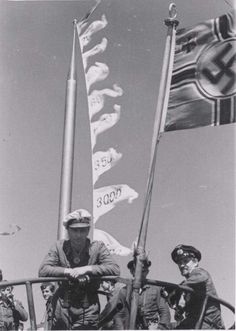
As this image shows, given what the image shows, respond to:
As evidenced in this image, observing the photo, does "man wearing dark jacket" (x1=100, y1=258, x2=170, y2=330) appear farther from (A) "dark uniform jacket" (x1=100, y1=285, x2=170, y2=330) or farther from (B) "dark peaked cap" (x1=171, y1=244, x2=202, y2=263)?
(B) "dark peaked cap" (x1=171, y1=244, x2=202, y2=263)

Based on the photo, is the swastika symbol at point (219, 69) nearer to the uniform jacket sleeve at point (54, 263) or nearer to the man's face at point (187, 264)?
the man's face at point (187, 264)

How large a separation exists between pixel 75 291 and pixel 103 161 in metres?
5.27

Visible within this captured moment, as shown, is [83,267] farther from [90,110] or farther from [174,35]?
[90,110]

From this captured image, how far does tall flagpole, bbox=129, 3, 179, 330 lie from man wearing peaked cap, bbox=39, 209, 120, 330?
43cm

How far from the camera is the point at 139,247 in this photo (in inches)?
207

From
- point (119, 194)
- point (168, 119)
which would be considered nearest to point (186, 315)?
point (168, 119)

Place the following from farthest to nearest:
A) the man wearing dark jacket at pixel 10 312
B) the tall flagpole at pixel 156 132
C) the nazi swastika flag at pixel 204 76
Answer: the man wearing dark jacket at pixel 10 312, the nazi swastika flag at pixel 204 76, the tall flagpole at pixel 156 132

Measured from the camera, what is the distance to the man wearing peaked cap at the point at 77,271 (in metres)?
5.41

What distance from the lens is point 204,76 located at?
7.16 meters

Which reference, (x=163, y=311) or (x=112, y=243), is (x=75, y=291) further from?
(x=112, y=243)

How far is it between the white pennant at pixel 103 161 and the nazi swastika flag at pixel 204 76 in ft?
11.8

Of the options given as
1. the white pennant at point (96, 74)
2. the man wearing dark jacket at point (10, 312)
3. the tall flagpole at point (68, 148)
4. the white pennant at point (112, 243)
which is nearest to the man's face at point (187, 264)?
the man wearing dark jacket at point (10, 312)

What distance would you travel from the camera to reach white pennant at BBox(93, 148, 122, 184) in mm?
10633

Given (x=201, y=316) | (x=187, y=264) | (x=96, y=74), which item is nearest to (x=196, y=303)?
(x=201, y=316)
